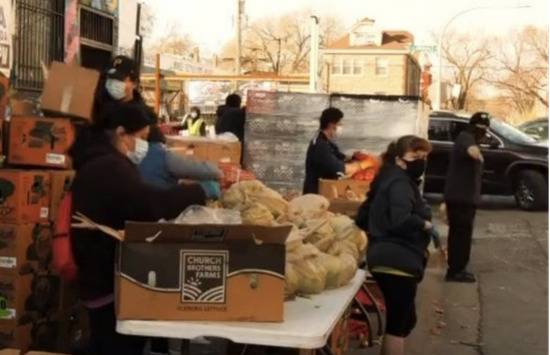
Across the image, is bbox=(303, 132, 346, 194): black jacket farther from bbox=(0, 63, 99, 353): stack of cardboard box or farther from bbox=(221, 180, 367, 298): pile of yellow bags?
bbox=(0, 63, 99, 353): stack of cardboard box

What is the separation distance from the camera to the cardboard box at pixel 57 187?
572cm

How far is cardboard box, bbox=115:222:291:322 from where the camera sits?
3.56 meters

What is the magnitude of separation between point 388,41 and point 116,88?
8557cm

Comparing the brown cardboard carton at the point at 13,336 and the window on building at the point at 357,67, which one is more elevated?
the window on building at the point at 357,67

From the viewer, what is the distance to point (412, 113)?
13.2 metres

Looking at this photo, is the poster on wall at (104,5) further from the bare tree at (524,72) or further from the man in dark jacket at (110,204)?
the bare tree at (524,72)

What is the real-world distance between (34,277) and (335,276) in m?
2.15

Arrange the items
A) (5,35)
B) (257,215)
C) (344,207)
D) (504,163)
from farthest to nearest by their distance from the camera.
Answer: (504,163) < (344,207) < (5,35) < (257,215)

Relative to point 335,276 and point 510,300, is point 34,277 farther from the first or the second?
point 510,300

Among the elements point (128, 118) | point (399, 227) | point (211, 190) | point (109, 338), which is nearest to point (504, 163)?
point (399, 227)

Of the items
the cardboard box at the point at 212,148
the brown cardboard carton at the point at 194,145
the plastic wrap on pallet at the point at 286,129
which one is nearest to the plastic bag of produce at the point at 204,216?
the brown cardboard carton at the point at 194,145

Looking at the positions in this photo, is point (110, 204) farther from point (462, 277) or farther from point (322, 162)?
point (462, 277)

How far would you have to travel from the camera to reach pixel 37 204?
18.4 feet

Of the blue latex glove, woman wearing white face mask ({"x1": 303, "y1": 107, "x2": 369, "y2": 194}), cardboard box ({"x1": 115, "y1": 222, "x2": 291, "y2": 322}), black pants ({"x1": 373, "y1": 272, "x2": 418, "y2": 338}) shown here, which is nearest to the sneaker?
woman wearing white face mask ({"x1": 303, "y1": 107, "x2": 369, "y2": 194})
